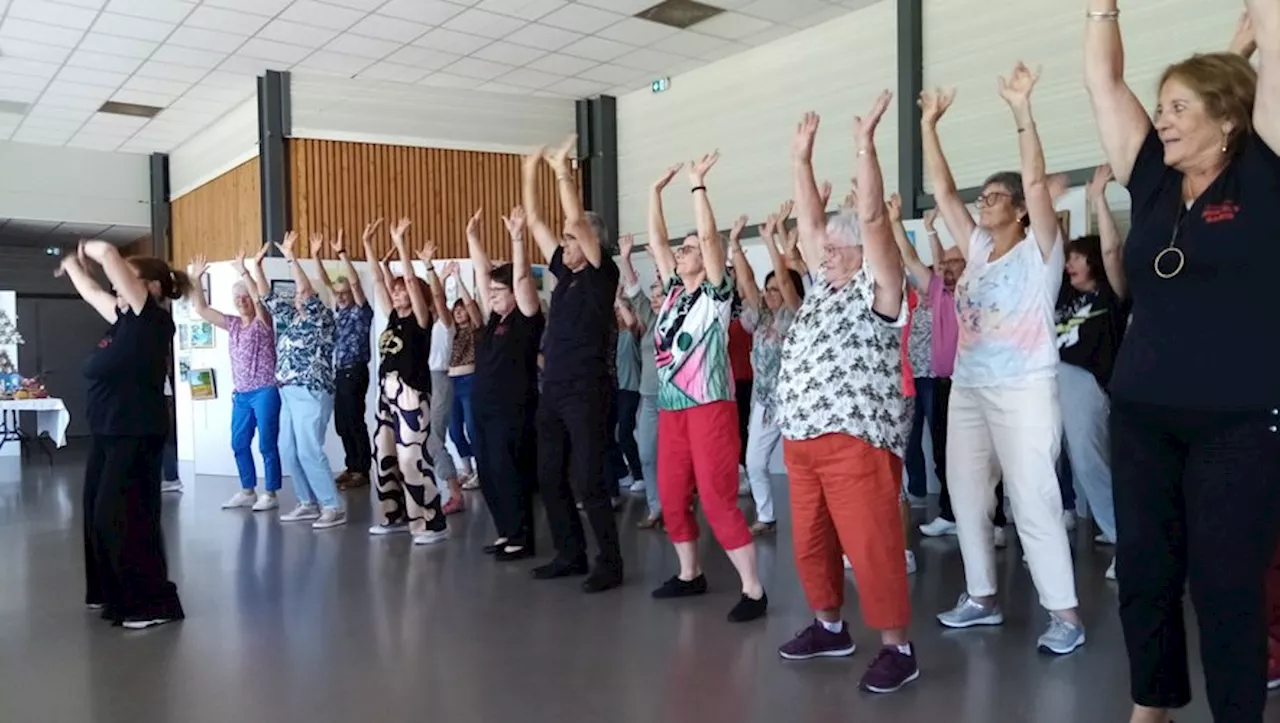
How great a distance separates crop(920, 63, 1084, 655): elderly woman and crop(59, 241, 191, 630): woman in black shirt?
306 centimetres

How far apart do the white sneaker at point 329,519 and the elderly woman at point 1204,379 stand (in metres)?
4.93

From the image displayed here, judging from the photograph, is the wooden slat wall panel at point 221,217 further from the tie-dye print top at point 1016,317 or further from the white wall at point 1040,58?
the tie-dye print top at point 1016,317

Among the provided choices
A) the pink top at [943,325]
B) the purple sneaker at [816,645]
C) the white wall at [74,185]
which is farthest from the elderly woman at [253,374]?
the white wall at [74,185]

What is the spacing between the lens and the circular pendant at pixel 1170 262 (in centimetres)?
196

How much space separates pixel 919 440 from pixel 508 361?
3002mm

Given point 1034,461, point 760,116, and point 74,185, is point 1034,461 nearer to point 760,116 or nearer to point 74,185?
point 760,116

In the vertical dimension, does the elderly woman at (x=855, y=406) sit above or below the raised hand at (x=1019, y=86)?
below

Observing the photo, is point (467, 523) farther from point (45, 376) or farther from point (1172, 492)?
point (45, 376)

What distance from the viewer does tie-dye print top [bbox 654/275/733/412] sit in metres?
3.88

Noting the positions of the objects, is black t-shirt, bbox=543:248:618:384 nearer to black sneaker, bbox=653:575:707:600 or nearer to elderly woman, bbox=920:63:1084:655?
black sneaker, bbox=653:575:707:600

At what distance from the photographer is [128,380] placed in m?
3.91

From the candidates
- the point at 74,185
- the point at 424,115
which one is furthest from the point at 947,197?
the point at 74,185

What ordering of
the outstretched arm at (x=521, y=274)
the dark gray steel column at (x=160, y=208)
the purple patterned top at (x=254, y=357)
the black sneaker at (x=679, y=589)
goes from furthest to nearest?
the dark gray steel column at (x=160, y=208) → the purple patterned top at (x=254, y=357) → the outstretched arm at (x=521, y=274) → the black sneaker at (x=679, y=589)

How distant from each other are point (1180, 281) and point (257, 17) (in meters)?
8.05
